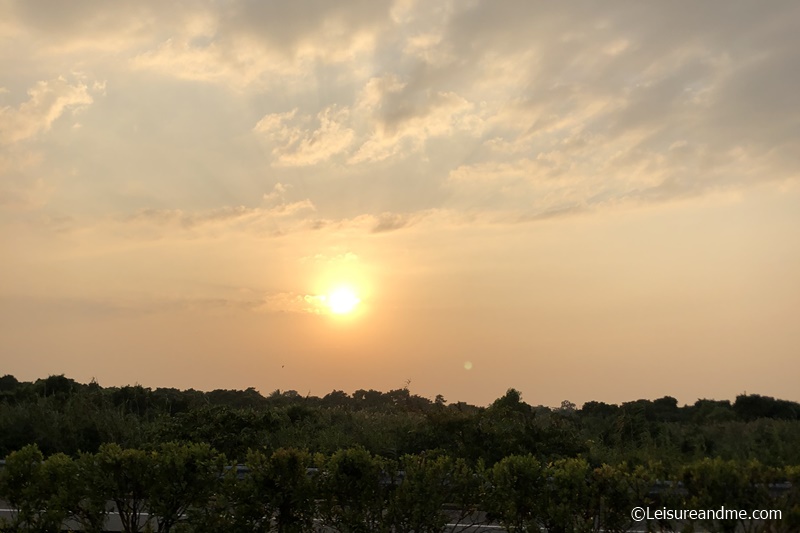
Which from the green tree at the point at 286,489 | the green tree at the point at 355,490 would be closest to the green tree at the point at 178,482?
the green tree at the point at 286,489

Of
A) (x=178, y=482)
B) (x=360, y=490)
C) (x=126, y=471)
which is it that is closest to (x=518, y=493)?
(x=360, y=490)

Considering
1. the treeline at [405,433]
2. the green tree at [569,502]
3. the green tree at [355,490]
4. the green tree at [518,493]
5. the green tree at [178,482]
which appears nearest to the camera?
the green tree at [569,502]

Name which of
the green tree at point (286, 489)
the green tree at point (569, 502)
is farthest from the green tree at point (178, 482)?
the green tree at point (569, 502)

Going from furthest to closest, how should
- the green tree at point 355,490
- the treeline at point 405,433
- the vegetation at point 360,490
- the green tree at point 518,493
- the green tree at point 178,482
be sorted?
the treeline at point 405,433 < the green tree at point 178,482 < the green tree at point 355,490 < the green tree at point 518,493 < the vegetation at point 360,490

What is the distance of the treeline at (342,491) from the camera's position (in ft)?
27.8

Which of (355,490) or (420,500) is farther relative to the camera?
(355,490)

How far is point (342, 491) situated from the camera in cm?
882

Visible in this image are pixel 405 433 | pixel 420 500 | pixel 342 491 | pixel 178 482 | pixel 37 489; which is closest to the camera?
pixel 420 500

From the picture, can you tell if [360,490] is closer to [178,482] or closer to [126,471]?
[178,482]

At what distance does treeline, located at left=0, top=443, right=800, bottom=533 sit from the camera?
27.8 feet

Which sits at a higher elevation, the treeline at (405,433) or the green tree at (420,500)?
the treeline at (405,433)

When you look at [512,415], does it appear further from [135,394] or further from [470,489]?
[135,394]

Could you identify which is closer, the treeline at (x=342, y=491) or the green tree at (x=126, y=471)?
the treeline at (x=342, y=491)

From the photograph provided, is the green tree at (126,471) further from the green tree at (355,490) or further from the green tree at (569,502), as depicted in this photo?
the green tree at (569,502)
